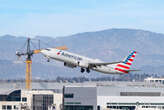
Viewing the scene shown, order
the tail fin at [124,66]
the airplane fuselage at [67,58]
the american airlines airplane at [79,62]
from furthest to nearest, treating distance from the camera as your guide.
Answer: the tail fin at [124,66] → the american airlines airplane at [79,62] → the airplane fuselage at [67,58]

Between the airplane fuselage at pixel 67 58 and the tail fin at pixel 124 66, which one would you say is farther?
the tail fin at pixel 124 66

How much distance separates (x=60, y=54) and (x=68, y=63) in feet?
9.52

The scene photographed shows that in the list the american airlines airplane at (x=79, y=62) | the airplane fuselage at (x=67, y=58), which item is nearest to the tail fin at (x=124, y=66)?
the american airlines airplane at (x=79, y=62)

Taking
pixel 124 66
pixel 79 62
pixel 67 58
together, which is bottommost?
pixel 124 66

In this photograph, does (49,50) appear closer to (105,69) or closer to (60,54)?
(60,54)

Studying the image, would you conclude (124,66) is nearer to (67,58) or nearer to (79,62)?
(79,62)

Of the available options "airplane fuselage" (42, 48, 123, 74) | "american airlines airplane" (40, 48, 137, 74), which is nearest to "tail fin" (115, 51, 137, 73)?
"american airlines airplane" (40, 48, 137, 74)

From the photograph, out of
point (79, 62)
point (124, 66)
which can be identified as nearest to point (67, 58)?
point (79, 62)

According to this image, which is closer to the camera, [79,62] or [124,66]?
[79,62]

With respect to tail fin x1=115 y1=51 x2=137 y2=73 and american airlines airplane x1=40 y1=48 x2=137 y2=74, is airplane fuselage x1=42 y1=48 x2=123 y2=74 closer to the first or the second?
american airlines airplane x1=40 y1=48 x2=137 y2=74

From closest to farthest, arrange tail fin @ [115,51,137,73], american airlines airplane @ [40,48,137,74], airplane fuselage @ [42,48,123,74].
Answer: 1. airplane fuselage @ [42,48,123,74]
2. american airlines airplane @ [40,48,137,74]
3. tail fin @ [115,51,137,73]

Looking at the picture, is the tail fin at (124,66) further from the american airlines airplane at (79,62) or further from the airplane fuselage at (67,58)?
the airplane fuselage at (67,58)

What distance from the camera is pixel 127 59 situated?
172250 millimetres

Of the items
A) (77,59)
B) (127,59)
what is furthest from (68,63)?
(127,59)
